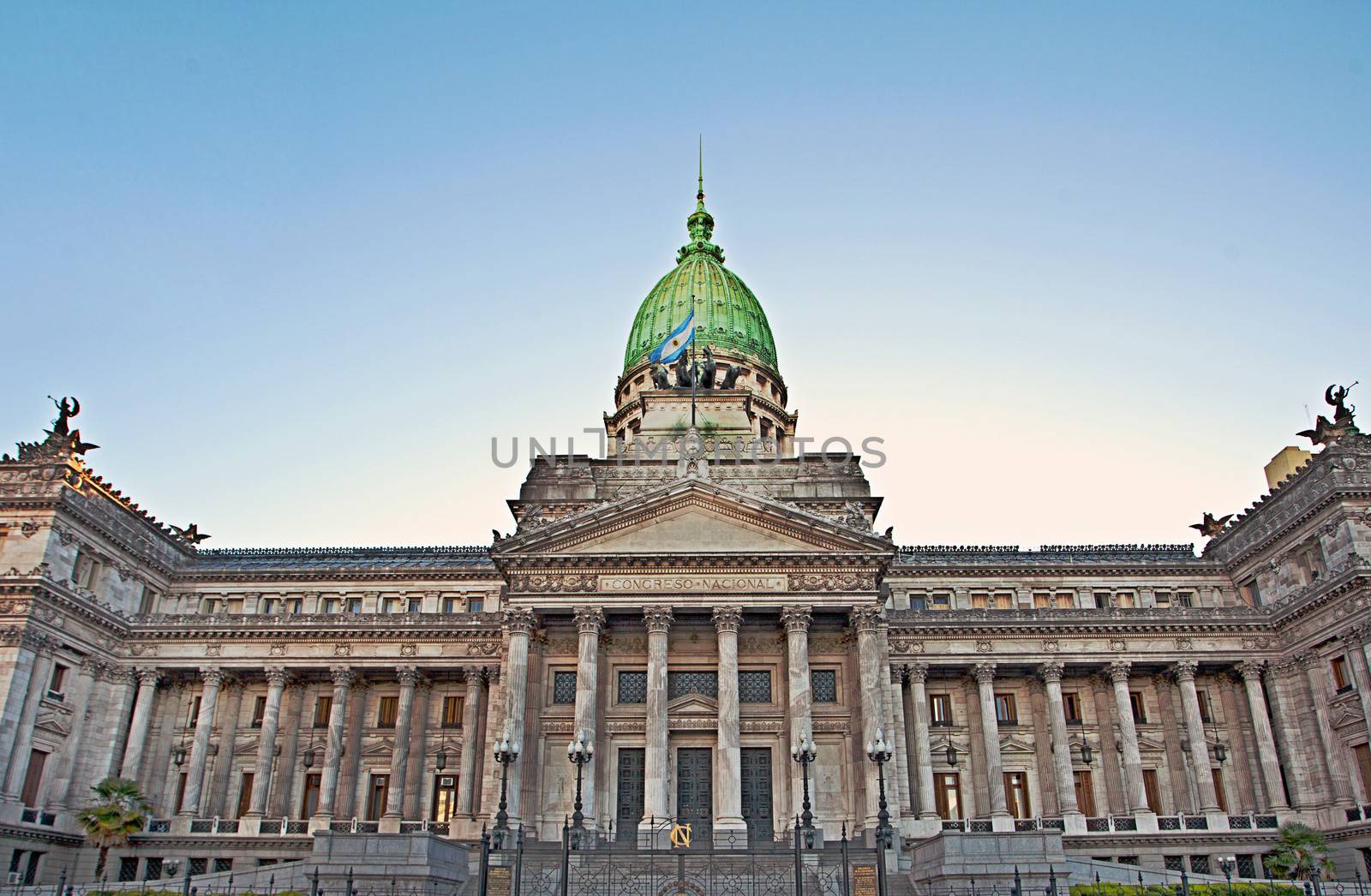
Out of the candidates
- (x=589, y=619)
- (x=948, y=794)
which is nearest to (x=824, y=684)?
(x=948, y=794)

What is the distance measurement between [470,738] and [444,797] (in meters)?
3.64

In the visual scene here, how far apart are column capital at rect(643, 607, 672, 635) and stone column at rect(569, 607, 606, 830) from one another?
2.10m

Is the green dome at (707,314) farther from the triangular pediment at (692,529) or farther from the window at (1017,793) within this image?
the window at (1017,793)

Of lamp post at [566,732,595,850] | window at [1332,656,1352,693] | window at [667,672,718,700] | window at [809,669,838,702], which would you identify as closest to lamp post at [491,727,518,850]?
lamp post at [566,732,595,850]

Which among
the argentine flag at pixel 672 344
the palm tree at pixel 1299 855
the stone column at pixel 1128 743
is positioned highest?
the argentine flag at pixel 672 344

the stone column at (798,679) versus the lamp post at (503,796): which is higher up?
the stone column at (798,679)

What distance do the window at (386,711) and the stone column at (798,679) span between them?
75.9ft

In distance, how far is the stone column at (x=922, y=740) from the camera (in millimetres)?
52906

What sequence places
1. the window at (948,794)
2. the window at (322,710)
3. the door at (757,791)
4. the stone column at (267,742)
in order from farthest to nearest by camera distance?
the window at (322,710) < the window at (948,794) < the stone column at (267,742) < the door at (757,791)

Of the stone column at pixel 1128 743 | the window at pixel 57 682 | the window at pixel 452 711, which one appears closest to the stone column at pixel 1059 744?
the stone column at pixel 1128 743

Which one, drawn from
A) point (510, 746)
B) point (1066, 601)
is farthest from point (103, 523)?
point (1066, 601)

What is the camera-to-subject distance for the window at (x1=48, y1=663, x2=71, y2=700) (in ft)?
166

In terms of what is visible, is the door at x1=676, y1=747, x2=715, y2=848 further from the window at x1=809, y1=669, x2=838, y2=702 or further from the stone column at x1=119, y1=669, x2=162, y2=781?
the stone column at x1=119, y1=669, x2=162, y2=781

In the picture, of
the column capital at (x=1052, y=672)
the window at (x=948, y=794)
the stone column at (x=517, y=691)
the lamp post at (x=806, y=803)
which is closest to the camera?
the lamp post at (x=806, y=803)
